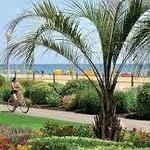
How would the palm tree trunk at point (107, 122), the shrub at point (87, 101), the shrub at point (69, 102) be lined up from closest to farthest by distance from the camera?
the palm tree trunk at point (107, 122) < the shrub at point (87, 101) < the shrub at point (69, 102)

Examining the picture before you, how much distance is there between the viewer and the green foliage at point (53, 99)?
3244 centimetres

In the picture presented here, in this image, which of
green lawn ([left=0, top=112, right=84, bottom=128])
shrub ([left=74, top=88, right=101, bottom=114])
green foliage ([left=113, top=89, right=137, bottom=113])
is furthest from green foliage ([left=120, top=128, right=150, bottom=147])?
shrub ([left=74, top=88, right=101, bottom=114])

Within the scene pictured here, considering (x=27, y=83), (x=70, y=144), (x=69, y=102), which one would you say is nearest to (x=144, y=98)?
(x=69, y=102)

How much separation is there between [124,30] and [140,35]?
912 millimetres

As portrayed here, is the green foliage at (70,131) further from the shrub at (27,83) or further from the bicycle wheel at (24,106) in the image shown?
the shrub at (27,83)

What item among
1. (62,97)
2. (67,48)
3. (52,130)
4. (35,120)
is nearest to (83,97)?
(62,97)

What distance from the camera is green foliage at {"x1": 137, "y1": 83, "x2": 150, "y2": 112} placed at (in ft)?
88.2

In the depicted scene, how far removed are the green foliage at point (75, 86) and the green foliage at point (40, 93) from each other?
3.84ft

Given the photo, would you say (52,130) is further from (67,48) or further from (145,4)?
(145,4)

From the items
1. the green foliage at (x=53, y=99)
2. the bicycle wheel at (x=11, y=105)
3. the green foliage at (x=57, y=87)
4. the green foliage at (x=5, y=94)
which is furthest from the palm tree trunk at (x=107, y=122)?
the green foliage at (x=5, y=94)

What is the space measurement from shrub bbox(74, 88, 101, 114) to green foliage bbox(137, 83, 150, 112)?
2.12 metres

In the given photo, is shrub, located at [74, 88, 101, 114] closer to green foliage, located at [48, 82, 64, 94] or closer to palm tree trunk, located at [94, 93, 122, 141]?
green foliage, located at [48, 82, 64, 94]

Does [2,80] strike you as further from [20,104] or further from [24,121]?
[24,121]

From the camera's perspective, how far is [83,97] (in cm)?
3009
